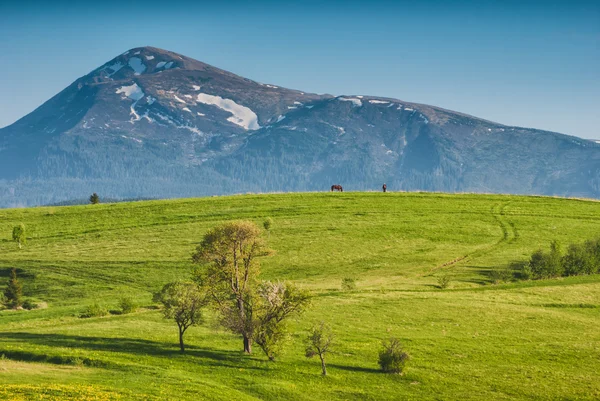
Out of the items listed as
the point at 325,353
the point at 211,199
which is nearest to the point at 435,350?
the point at 325,353

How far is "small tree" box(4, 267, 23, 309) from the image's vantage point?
73250 mm

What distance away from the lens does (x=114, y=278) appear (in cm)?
8256

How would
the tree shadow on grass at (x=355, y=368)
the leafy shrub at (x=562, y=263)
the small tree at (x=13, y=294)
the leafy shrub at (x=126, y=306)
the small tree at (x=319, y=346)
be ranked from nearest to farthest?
the tree shadow on grass at (x=355, y=368) < the small tree at (x=319, y=346) < the leafy shrub at (x=126, y=306) < the small tree at (x=13, y=294) < the leafy shrub at (x=562, y=263)

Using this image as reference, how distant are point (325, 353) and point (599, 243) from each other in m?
53.2

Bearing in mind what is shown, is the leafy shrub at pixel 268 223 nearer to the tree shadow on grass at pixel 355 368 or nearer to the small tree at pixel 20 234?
the small tree at pixel 20 234

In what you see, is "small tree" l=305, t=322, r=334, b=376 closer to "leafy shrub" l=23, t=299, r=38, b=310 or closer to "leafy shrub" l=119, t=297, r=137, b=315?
"leafy shrub" l=119, t=297, r=137, b=315

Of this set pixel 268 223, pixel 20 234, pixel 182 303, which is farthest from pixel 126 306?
pixel 20 234

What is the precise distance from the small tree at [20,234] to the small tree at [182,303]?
5089 cm

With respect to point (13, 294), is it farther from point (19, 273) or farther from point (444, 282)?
point (444, 282)

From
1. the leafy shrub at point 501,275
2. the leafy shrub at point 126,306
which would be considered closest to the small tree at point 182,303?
the leafy shrub at point 126,306

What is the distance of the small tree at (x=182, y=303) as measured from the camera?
2003 inches

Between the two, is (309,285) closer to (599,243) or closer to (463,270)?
(463,270)

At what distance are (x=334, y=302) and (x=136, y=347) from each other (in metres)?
22.9

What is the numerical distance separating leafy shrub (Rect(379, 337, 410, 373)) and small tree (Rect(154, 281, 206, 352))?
48.1ft
